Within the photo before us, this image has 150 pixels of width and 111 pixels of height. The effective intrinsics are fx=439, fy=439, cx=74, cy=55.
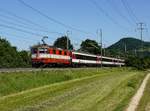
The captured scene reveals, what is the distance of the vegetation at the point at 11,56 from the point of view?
8800 cm

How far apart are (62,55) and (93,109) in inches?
2183

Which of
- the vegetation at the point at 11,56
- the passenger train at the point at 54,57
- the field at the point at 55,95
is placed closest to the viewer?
the field at the point at 55,95

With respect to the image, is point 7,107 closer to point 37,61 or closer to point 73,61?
point 37,61

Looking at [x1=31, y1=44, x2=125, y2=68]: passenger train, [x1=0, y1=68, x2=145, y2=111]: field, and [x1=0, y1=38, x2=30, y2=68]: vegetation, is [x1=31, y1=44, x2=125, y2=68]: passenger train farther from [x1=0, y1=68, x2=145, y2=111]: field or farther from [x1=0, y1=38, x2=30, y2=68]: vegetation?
[x1=0, y1=68, x2=145, y2=111]: field

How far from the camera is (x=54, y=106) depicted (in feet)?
63.9

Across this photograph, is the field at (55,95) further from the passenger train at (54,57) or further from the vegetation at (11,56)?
the vegetation at (11,56)

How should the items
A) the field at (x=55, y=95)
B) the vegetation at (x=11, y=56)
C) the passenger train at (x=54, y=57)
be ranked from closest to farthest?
the field at (x=55, y=95)
the passenger train at (x=54, y=57)
the vegetation at (x=11, y=56)

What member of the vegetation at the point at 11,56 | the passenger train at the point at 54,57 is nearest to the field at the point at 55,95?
the passenger train at the point at 54,57

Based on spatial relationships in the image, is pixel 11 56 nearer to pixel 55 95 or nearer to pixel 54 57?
pixel 54 57

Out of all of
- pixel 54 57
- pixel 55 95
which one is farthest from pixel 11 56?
pixel 55 95

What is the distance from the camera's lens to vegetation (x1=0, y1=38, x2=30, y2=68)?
88000 mm

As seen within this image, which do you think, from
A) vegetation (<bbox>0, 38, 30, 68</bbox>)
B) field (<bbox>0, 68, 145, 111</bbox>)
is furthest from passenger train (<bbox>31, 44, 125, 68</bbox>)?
field (<bbox>0, 68, 145, 111</bbox>)

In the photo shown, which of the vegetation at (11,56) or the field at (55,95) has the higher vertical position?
the vegetation at (11,56)

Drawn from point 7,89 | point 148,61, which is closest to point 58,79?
point 7,89
